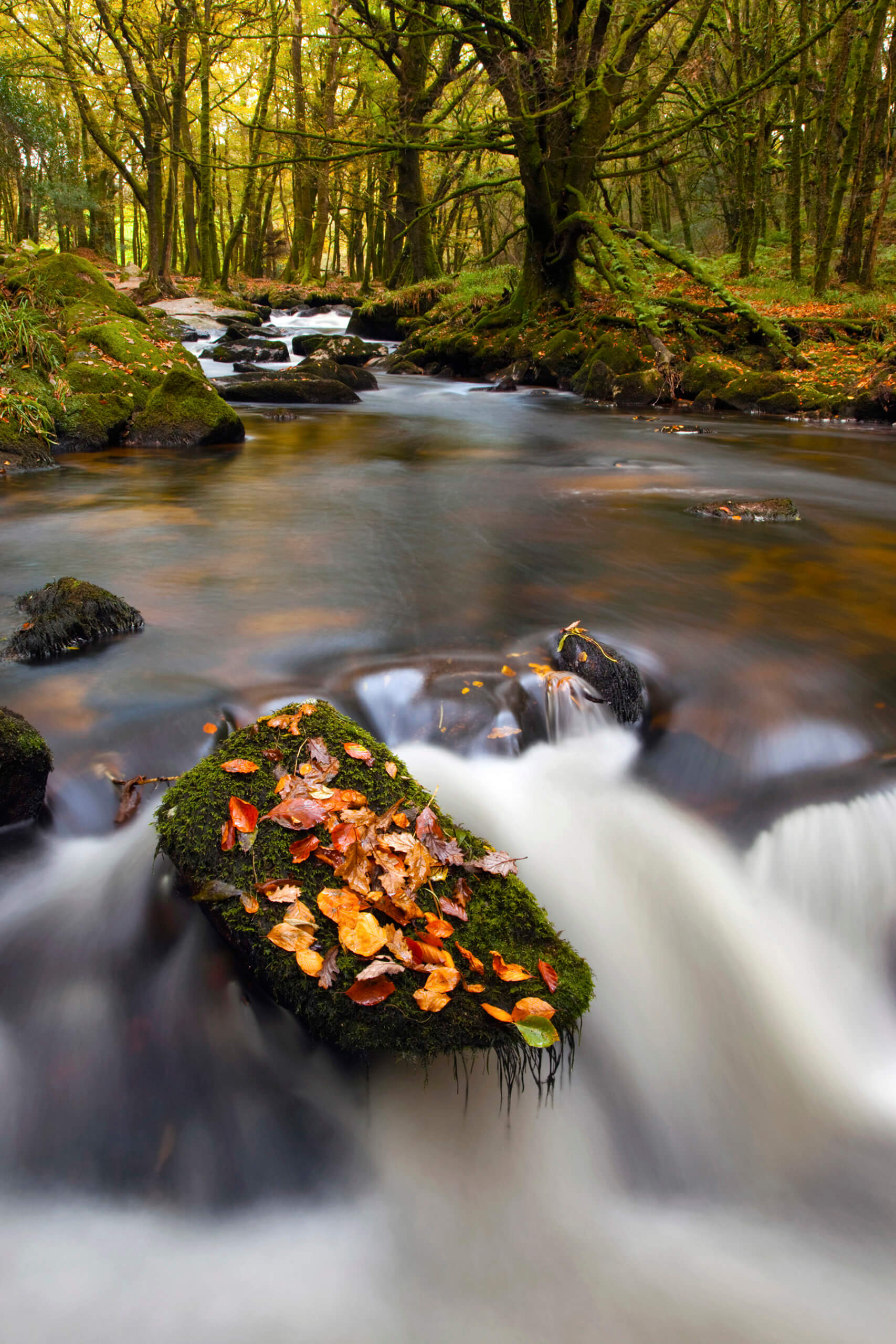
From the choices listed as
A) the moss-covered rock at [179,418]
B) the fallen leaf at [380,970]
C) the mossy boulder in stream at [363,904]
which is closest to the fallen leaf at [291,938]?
the mossy boulder in stream at [363,904]

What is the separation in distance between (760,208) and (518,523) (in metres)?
23.1

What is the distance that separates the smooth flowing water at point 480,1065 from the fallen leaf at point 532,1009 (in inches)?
11.8

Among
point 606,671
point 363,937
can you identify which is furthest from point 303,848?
point 606,671

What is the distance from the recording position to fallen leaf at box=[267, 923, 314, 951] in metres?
2.16

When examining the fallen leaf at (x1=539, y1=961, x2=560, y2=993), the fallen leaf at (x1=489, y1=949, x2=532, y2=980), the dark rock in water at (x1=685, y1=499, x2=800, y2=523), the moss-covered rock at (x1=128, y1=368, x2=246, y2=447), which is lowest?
the fallen leaf at (x1=539, y1=961, x2=560, y2=993)

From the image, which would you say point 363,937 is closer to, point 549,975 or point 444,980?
point 444,980

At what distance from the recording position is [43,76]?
17.9m

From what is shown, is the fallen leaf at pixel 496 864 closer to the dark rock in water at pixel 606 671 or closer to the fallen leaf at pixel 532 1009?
the fallen leaf at pixel 532 1009

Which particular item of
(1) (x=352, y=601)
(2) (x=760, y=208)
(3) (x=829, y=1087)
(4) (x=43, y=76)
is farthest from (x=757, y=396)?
(4) (x=43, y=76)

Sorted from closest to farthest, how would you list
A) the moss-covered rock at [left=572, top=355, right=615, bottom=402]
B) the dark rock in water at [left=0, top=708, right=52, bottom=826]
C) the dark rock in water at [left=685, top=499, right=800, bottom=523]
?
1. the dark rock in water at [left=0, top=708, right=52, bottom=826]
2. the dark rock in water at [left=685, top=499, right=800, bottom=523]
3. the moss-covered rock at [left=572, top=355, right=615, bottom=402]

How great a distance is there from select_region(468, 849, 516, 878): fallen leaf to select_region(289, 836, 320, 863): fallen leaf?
1.63 feet

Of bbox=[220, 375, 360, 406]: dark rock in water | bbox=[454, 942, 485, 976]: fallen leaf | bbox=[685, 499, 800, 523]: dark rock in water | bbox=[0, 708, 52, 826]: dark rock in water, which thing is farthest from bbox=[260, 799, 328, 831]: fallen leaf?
bbox=[220, 375, 360, 406]: dark rock in water

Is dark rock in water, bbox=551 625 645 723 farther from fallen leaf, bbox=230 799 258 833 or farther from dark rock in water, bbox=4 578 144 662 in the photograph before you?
dark rock in water, bbox=4 578 144 662

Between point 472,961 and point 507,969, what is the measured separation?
98mm
